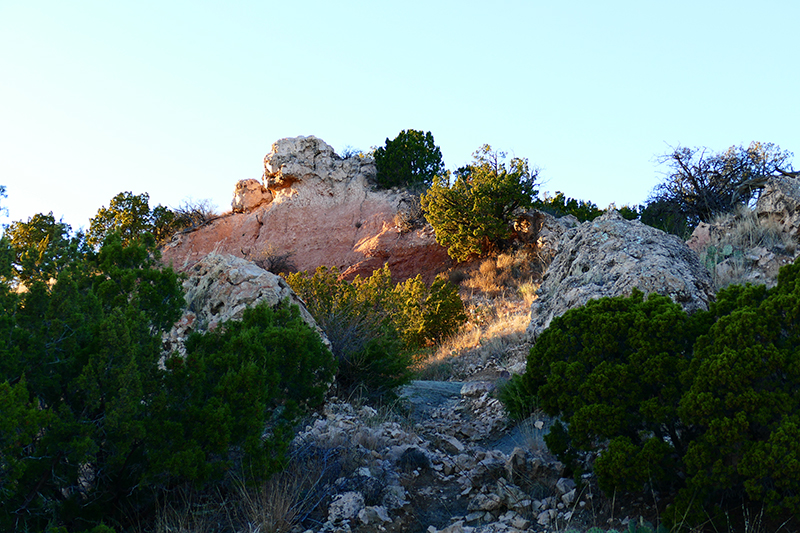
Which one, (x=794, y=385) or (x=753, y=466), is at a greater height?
(x=794, y=385)

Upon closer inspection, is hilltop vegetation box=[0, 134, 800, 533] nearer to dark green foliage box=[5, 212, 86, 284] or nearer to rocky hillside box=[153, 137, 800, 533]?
dark green foliage box=[5, 212, 86, 284]

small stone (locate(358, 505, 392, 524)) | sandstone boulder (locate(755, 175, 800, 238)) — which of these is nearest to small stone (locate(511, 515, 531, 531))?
small stone (locate(358, 505, 392, 524))

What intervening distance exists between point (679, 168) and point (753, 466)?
14302 mm

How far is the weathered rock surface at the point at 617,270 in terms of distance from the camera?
6344mm

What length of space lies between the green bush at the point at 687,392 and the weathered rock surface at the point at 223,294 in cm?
324

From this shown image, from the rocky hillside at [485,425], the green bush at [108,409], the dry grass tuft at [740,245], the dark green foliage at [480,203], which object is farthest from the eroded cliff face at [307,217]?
the green bush at [108,409]

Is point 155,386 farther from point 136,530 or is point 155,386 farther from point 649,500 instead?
point 649,500

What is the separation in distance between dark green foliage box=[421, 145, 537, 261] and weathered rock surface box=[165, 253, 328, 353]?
10.8 m

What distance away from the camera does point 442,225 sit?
18219 millimetres

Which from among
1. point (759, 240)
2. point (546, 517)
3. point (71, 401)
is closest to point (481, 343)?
point (759, 240)

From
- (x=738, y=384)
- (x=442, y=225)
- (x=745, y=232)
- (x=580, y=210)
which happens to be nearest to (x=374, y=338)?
Result: (x=738, y=384)

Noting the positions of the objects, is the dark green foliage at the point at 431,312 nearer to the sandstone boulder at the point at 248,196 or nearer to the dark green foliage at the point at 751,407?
the dark green foliage at the point at 751,407

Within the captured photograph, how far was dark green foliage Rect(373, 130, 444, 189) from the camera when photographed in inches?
870

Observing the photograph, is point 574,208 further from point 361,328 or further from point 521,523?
point 521,523
